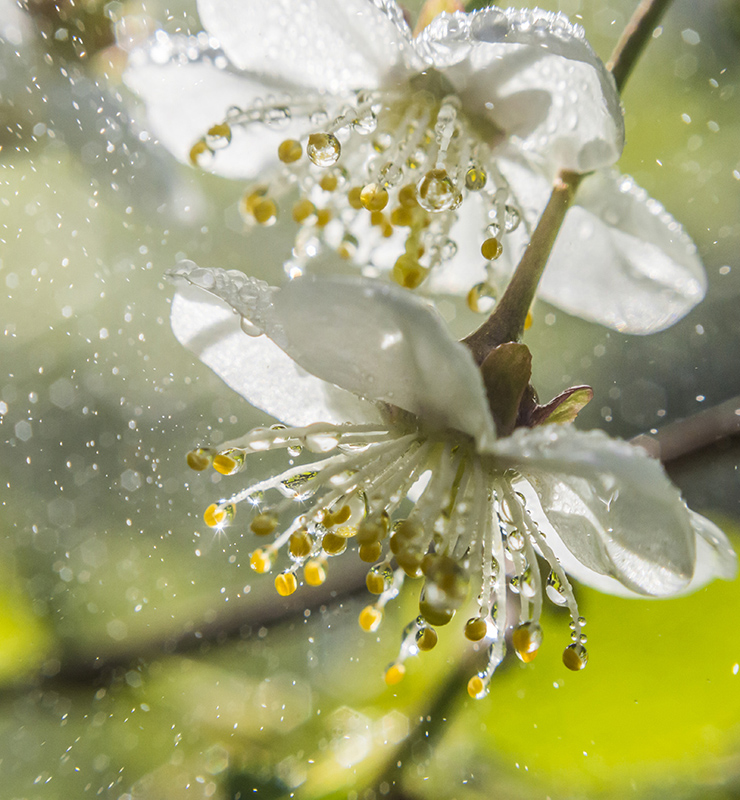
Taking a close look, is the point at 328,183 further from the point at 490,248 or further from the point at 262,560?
the point at 262,560

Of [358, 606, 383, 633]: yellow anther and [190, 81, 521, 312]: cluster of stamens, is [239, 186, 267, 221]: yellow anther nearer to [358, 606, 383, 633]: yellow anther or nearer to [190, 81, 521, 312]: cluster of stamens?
[190, 81, 521, 312]: cluster of stamens

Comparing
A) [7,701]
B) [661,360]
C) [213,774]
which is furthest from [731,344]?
[7,701]


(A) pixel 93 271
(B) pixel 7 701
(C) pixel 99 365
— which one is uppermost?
(A) pixel 93 271

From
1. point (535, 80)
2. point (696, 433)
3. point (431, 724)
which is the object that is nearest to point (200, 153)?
point (535, 80)

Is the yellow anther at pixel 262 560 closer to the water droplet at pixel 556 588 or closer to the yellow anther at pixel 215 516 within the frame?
the yellow anther at pixel 215 516

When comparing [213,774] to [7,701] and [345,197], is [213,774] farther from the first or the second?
[345,197]

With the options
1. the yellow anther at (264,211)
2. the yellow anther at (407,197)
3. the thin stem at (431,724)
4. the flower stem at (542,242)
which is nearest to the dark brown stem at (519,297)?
the flower stem at (542,242)

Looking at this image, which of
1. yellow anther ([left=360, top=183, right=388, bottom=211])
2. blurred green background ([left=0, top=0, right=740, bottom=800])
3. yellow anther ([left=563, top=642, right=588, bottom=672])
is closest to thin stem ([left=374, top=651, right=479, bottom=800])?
blurred green background ([left=0, top=0, right=740, bottom=800])
